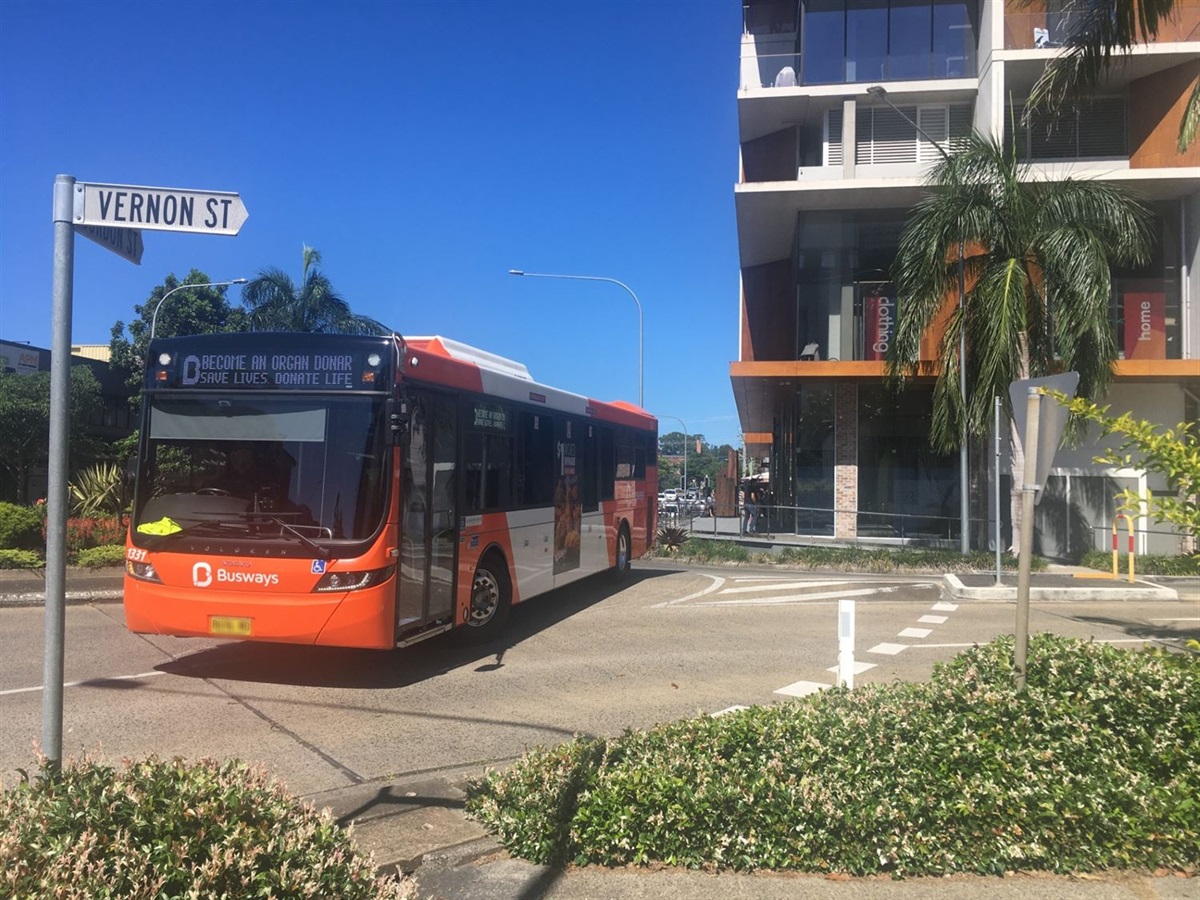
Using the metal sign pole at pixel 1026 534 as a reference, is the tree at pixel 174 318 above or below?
above

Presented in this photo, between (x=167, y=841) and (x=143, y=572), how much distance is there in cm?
571

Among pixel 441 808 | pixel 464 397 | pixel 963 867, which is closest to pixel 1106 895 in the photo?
pixel 963 867

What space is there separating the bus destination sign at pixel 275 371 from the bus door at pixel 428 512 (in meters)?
0.57

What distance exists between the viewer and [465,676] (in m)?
8.58

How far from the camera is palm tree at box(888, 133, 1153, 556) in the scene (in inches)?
692

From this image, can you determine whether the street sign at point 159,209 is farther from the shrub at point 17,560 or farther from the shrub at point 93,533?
the shrub at point 93,533

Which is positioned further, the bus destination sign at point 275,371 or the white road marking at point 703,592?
the white road marking at point 703,592

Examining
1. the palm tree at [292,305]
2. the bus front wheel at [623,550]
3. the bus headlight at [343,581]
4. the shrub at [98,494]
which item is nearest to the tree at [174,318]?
the palm tree at [292,305]

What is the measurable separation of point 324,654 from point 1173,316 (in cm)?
2349

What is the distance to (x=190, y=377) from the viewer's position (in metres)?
8.06

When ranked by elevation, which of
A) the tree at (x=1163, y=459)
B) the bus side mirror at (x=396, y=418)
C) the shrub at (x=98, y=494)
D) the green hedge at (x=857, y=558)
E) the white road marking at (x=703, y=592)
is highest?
the bus side mirror at (x=396, y=418)

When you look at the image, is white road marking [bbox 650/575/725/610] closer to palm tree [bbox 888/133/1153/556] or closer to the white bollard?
palm tree [bbox 888/133/1153/556]

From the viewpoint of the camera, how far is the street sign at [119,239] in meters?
3.81

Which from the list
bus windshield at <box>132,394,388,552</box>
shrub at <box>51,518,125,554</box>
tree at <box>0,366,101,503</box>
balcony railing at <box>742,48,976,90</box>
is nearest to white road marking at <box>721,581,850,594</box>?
bus windshield at <box>132,394,388,552</box>
